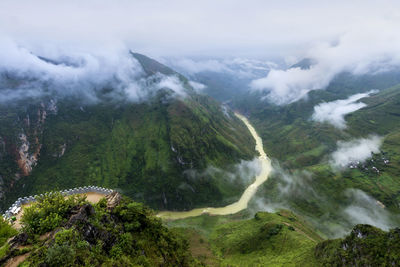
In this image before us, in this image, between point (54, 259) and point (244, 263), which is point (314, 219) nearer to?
point (244, 263)

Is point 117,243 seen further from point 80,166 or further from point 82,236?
point 80,166

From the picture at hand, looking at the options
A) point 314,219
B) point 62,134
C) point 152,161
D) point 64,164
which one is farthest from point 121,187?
point 314,219

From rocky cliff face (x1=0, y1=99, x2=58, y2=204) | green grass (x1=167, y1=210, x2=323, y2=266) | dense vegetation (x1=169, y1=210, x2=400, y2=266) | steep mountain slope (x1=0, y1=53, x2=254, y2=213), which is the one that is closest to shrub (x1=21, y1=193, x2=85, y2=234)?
dense vegetation (x1=169, y1=210, x2=400, y2=266)

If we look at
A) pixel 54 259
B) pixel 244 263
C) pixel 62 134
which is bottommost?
pixel 62 134

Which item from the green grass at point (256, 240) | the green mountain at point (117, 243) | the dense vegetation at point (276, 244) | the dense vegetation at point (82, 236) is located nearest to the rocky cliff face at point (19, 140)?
the green grass at point (256, 240)

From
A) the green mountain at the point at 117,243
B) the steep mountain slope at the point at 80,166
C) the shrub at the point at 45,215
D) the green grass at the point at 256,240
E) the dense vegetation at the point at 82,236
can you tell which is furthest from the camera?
the steep mountain slope at the point at 80,166

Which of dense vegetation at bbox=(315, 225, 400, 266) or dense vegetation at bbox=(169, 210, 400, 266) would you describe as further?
dense vegetation at bbox=(169, 210, 400, 266)

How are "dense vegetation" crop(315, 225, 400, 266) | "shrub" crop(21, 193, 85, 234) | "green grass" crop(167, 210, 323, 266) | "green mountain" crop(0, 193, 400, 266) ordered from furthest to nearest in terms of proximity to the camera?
"green grass" crop(167, 210, 323, 266)
"dense vegetation" crop(315, 225, 400, 266)
"shrub" crop(21, 193, 85, 234)
"green mountain" crop(0, 193, 400, 266)

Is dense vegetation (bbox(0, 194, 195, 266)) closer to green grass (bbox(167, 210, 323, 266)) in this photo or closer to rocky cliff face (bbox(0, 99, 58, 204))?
green grass (bbox(167, 210, 323, 266))

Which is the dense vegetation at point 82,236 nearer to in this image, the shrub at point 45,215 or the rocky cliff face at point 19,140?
the shrub at point 45,215
